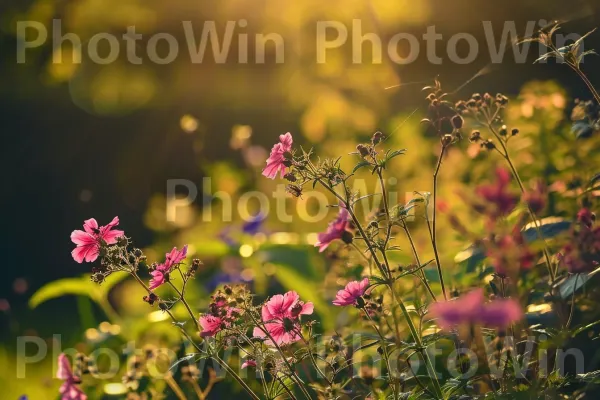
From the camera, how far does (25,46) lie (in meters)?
4.72

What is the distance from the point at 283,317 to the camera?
1.52 meters

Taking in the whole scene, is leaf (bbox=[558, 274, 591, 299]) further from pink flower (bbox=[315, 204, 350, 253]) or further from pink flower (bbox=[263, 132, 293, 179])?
pink flower (bbox=[263, 132, 293, 179])

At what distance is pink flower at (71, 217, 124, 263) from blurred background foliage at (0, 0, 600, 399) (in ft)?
1.99

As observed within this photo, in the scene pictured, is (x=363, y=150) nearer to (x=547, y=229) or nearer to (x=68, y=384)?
(x=547, y=229)

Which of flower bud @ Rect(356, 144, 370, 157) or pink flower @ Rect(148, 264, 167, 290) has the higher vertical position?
flower bud @ Rect(356, 144, 370, 157)

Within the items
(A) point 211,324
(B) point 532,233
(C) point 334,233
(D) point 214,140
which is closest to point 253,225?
(B) point 532,233

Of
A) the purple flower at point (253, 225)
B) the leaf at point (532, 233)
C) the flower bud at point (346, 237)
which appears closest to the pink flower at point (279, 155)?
the flower bud at point (346, 237)

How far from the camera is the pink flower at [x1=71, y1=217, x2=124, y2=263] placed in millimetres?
1571

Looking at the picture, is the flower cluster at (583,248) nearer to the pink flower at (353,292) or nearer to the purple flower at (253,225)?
the pink flower at (353,292)

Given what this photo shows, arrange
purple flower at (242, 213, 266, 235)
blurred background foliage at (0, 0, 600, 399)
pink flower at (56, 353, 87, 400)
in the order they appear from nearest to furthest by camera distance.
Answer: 1. pink flower at (56, 353, 87, 400)
2. blurred background foliage at (0, 0, 600, 399)
3. purple flower at (242, 213, 266, 235)

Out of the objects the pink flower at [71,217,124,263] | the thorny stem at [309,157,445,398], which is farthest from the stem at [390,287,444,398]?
the pink flower at [71,217,124,263]

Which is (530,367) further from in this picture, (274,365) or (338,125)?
(338,125)

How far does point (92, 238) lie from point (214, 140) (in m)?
5.17

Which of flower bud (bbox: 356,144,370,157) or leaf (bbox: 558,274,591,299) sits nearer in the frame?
flower bud (bbox: 356,144,370,157)
